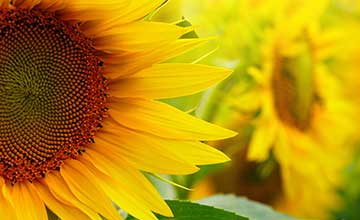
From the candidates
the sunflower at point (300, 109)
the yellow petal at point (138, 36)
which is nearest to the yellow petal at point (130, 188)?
the yellow petal at point (138, 36)

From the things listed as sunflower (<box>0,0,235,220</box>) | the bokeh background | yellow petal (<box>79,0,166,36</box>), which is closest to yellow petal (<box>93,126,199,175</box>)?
sunflower (<box>0,0,235,220</box>)

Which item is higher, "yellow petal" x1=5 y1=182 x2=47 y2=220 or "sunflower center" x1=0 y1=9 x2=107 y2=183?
"sunflower center" x1=0 y1=9 x2=107 y2=183

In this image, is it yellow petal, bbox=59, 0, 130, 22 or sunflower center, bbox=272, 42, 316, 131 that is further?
sunflower center, bbox=272, 42, 316, 131

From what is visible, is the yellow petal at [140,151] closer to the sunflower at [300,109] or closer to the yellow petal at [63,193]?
the yellow petal at [63,193]

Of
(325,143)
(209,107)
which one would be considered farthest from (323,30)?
(209,107)

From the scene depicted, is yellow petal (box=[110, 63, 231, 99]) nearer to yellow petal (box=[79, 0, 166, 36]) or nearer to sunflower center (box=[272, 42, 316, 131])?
yellow petal (box=[79, 0, 166, 36])

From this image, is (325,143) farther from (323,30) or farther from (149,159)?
(149,159)
